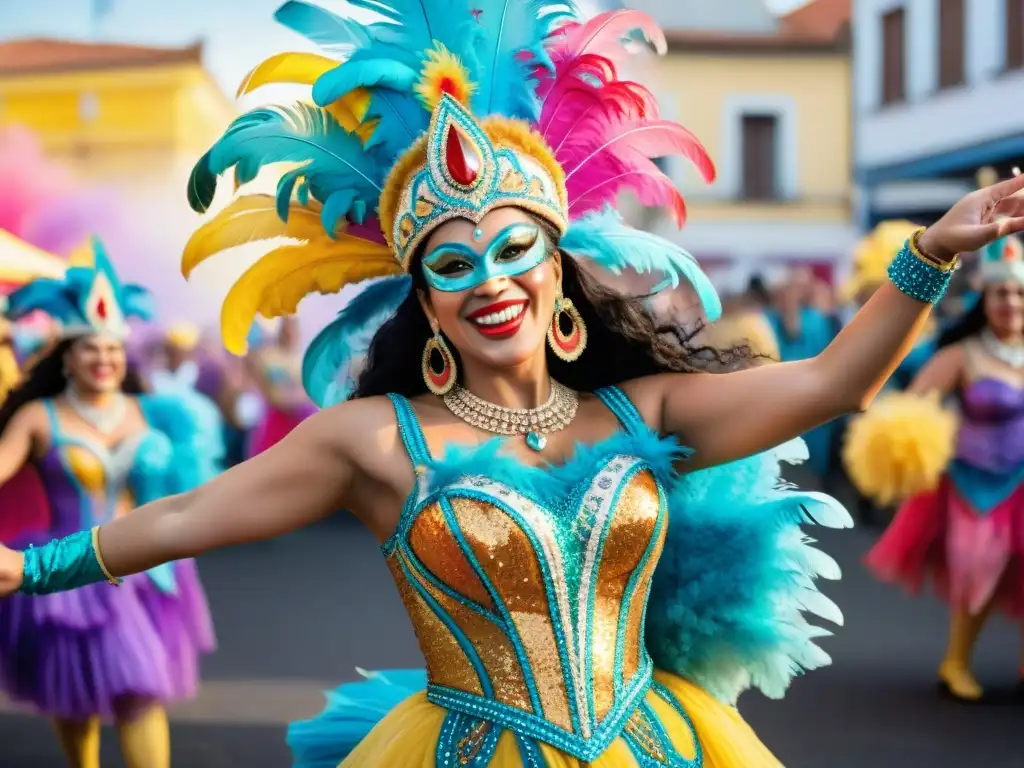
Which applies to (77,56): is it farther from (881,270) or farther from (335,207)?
(335,207)

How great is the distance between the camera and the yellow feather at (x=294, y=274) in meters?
2.87

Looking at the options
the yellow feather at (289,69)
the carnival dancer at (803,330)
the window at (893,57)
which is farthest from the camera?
the window at (893,57)

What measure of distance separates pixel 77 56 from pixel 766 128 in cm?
1567

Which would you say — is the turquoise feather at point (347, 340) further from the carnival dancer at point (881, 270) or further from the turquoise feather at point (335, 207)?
the carnival dancer at point (881, 270)


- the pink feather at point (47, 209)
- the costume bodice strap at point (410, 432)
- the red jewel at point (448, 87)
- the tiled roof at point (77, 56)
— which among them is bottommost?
the tiled roof at point (77, 56)

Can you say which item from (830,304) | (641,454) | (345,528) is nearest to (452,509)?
(641,454)

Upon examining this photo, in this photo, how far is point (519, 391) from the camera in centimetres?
275

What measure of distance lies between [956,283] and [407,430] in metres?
7.73

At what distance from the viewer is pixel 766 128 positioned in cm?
2870

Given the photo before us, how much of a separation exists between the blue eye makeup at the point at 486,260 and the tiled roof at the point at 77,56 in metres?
12.6

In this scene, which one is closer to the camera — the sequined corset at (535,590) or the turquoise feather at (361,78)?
the sequined corset at (535,590)

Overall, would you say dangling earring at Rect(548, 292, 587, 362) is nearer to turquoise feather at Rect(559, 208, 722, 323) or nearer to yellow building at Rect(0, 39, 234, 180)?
turquoise feather at Rect(559, 208, 722, 323)

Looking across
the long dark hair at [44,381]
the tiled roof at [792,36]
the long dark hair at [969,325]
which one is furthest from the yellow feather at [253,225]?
the tiled roof at [792,36]

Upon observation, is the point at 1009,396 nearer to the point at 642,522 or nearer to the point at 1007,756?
the point at 1007,756
